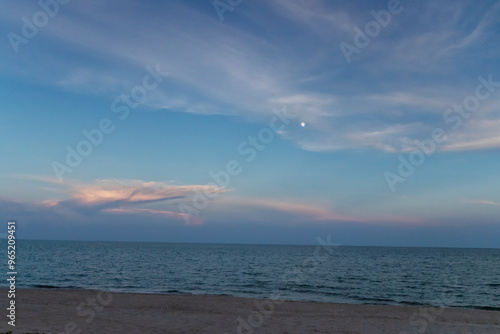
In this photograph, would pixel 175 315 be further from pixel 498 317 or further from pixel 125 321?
pixel 498 317

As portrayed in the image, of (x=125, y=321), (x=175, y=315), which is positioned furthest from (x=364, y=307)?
(x=125, y=321)

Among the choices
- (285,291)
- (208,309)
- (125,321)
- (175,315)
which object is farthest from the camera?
(285,291)

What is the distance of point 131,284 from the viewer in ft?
148

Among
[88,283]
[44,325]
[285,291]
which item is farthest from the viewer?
[88,283]

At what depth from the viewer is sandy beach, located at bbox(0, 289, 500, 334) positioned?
1861 centimetres

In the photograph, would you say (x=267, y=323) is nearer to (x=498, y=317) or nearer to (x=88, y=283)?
(x=498, y=317)

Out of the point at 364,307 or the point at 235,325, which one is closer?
the point at 235,325

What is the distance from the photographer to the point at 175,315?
21.9m

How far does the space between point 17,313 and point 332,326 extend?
17195 mm

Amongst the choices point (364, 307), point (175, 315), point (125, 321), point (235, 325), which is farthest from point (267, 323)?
point (364, 307)

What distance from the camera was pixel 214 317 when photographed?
71.5ft

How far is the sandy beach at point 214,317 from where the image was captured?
18.6 meters

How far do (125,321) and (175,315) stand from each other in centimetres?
305

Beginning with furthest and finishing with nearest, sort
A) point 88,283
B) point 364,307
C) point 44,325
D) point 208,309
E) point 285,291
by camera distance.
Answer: point 88,283 < point 285,291 < point 364,307 < point 208,309 < point 44,325
